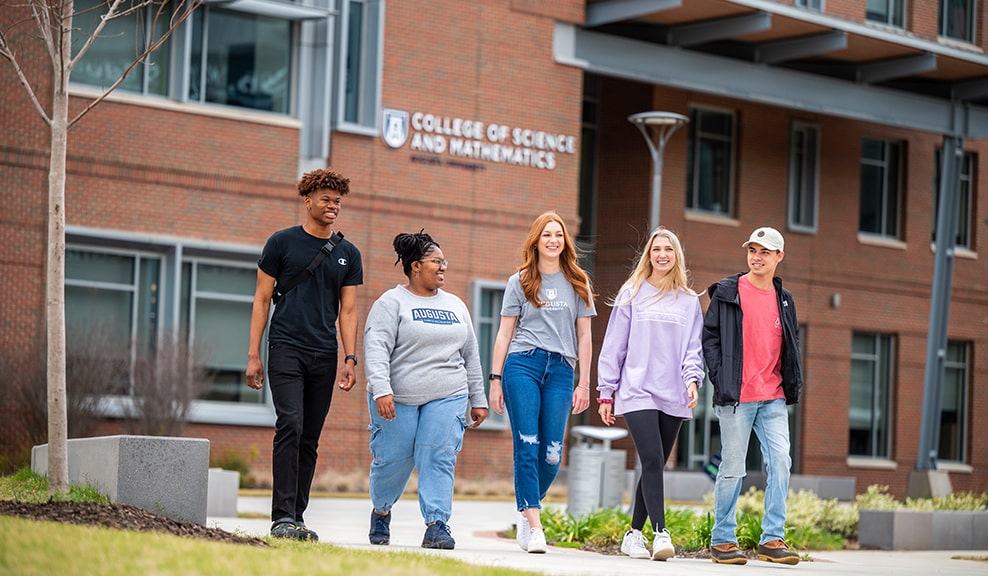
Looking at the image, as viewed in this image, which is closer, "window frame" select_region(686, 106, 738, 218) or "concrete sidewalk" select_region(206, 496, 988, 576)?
"concrete sidewalk" select_region(206, 496, 988, 576)

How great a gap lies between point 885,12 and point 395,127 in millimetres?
11811

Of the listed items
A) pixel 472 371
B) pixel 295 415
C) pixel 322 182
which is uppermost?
pixel 322 182

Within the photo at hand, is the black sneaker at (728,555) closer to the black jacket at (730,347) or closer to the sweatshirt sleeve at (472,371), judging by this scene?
the black jacket at (730,347)

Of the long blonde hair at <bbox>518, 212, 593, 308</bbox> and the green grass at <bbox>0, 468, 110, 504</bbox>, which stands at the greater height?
the long blonde hair at <bbox>518, 212, 593, 308</bbox>

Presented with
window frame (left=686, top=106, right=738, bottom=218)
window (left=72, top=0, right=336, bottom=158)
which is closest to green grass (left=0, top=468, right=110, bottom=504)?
window (left=72, top=0, right=336, bottom=158)

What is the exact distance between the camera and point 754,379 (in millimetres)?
9711

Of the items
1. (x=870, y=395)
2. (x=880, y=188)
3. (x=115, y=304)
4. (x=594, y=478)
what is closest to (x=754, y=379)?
(x=594, y=478)

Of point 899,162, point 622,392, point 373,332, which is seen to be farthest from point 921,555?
point 899,162

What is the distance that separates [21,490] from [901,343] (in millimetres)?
24035

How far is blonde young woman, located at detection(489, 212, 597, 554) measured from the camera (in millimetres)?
9758

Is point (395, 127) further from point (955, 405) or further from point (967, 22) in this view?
point (955, 405)

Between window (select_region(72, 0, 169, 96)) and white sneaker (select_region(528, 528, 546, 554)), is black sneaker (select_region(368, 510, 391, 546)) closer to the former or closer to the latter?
white sneaker (select_region(528, 528, 546, 554))

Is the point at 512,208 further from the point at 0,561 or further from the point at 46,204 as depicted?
the point at 0,561

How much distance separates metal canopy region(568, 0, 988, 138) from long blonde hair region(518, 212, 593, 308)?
1467 cm
